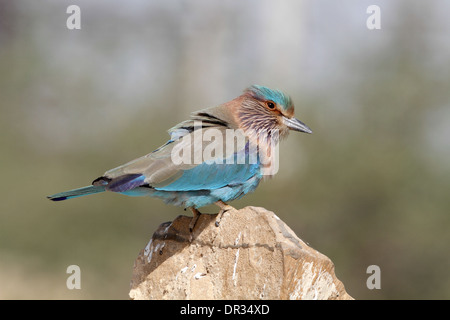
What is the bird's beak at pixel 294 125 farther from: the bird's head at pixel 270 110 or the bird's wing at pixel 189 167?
the bird's wing at pixel 189 167

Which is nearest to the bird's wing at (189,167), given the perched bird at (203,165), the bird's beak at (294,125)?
the perched bird at (203,165)

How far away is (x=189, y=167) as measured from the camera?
444 cm

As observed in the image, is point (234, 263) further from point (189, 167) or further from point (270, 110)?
point (270, 110)

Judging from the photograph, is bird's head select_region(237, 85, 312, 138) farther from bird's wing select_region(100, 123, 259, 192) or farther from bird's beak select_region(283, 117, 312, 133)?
bird's wing select_region(100, 123, 259, 192)

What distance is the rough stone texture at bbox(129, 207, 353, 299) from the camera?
11.6 feet

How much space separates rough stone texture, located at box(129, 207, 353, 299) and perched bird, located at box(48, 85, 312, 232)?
0.18 m

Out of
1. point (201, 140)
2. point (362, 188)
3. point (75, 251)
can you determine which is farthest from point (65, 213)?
point (201, 140)

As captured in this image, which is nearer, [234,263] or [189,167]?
[234,263]

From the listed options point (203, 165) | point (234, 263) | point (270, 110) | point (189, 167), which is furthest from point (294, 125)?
point (234, 263)

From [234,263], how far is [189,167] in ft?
2.93

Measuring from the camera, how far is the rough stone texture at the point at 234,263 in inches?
139

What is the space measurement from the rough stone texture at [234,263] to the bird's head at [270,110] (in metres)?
1.07

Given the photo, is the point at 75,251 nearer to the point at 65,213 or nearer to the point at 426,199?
the point at 65,213

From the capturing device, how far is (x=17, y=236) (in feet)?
33.4
